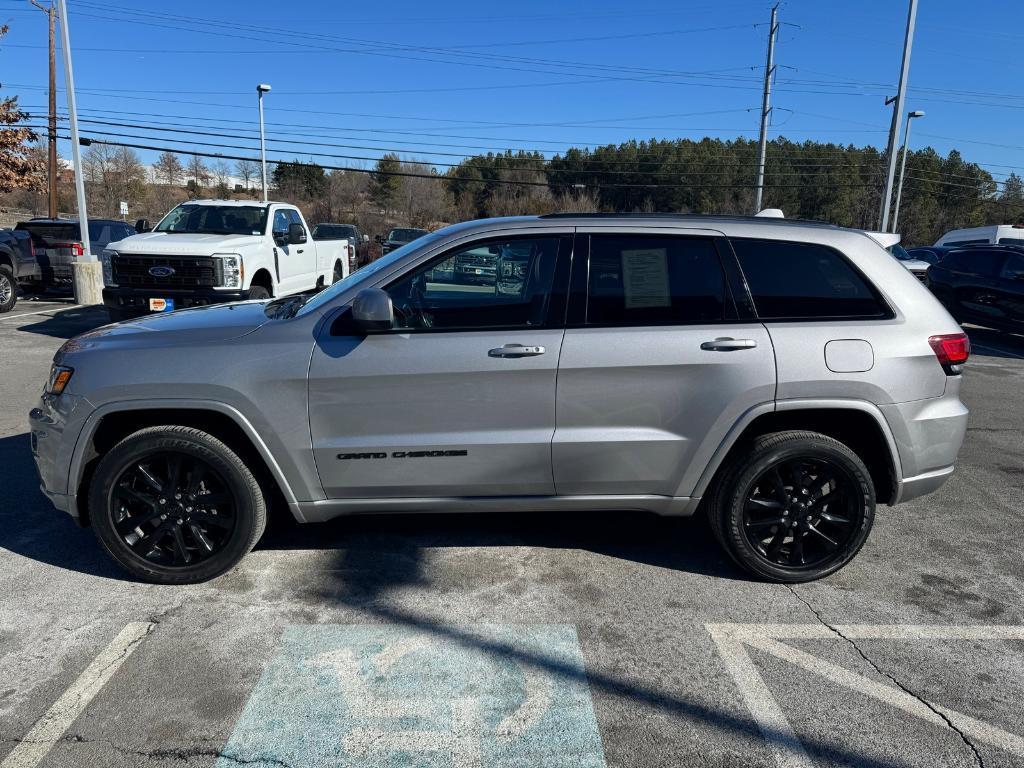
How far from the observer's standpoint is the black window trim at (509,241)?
347 centimetres

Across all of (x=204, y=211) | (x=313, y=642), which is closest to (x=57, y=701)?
(x=313, y=642)

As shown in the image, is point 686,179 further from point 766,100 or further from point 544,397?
point 544,397

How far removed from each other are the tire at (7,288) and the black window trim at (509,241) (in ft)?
43.2

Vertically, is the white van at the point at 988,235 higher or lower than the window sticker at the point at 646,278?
higher

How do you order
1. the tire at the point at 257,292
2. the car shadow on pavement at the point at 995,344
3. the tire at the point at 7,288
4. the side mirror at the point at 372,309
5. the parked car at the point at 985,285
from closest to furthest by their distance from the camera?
the side mirror at the point at 372,309
the tire at the point at 257,292
the car shadow on pavement at the point at 995,344
the parked car at the point at 985,285
the tire at the point at 7,288

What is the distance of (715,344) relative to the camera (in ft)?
11.4

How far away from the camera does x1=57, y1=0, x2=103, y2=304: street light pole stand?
1452 cm

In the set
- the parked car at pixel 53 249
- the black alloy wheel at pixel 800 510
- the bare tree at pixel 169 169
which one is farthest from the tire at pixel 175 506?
the bare tree at pixel 169 169

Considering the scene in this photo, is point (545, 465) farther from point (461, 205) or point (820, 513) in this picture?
point (461, 205)

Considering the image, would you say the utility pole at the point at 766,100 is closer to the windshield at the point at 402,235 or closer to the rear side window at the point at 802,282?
the windshield at the point at 402,235

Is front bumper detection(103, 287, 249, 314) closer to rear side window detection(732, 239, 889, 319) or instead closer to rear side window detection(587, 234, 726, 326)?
rear side window detection(587, 234, 726, 326)

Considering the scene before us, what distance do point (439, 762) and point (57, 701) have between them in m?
1.51

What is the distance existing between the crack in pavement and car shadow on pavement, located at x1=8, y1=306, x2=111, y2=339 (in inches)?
436

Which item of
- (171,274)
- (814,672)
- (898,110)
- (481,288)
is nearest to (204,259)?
(171,274)
